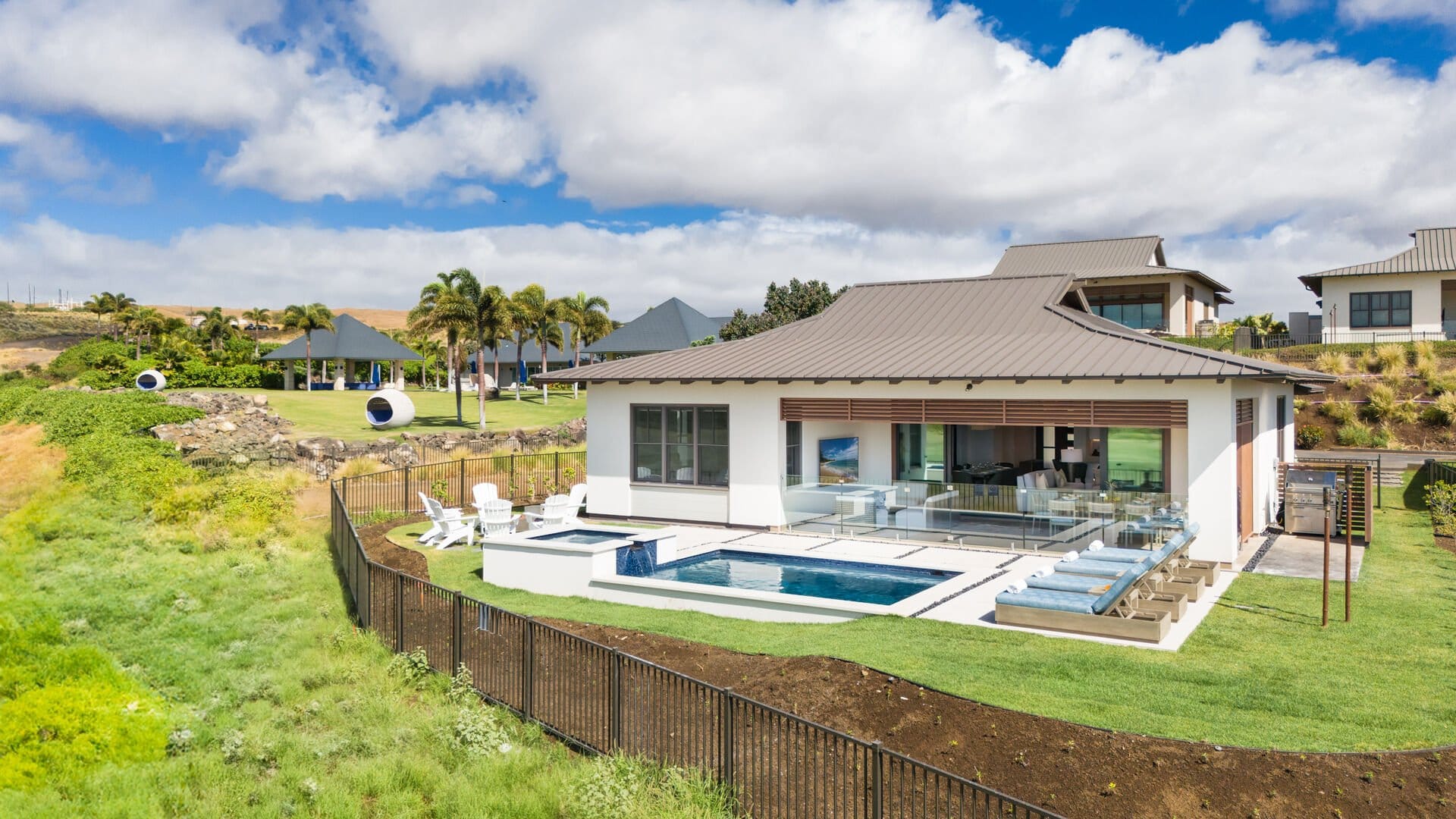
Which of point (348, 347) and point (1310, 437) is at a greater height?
point (348, 347)

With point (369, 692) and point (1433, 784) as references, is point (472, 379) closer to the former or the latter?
point (369, 692)

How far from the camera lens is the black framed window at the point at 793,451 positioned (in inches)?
742

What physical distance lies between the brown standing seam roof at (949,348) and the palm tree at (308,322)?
A: 150 ft

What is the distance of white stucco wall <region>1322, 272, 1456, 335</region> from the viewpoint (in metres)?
41.8

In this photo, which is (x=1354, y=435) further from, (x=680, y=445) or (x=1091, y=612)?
(x=1091, y=612)

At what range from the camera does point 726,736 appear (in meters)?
6.74

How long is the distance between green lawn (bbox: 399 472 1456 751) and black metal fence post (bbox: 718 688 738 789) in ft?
8.12

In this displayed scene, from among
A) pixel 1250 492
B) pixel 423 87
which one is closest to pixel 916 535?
pixel 1250 492

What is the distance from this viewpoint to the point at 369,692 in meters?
9.62

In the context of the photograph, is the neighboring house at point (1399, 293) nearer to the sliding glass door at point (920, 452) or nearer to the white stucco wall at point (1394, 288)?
the white stucco wall at point (1394, 288)

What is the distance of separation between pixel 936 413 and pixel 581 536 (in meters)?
6.74

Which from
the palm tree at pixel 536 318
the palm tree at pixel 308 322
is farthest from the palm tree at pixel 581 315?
the palm tree at pixel 308 322

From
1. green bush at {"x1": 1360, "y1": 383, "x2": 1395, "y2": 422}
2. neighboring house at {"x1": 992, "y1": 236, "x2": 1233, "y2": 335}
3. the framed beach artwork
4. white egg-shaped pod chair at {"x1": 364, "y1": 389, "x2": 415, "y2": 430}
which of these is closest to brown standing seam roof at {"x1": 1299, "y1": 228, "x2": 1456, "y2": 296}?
neighboring house at {"x1": 992, "y1": 236, "x2": 1233, "y2": 335}

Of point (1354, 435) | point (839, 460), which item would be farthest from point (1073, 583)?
point (1354, 435)
